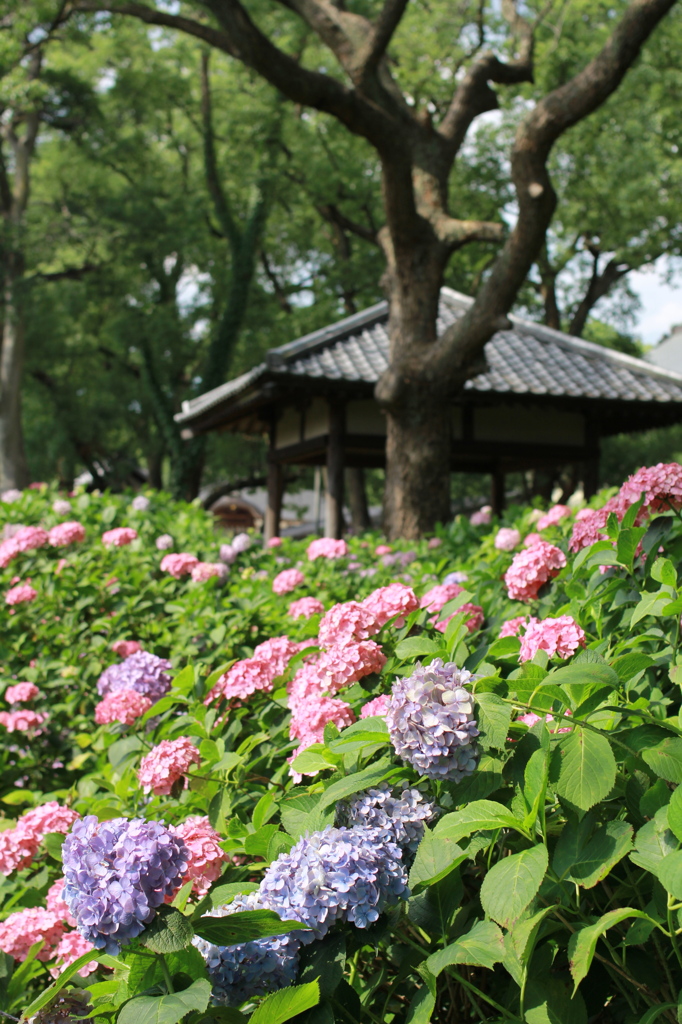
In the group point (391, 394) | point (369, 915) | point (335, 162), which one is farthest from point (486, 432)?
point (335, 162)

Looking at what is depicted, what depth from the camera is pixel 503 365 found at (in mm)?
10828

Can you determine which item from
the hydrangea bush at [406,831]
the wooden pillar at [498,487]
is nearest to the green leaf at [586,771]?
the hydrangea bush at [406,831]

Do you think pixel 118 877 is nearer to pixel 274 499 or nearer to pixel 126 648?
pixel 126 648

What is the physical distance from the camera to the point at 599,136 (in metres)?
20.5

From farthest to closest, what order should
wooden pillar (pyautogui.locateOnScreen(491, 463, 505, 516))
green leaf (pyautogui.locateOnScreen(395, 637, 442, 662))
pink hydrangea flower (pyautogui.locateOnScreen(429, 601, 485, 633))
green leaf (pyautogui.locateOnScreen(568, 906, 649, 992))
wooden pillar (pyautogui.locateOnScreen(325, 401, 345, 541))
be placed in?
1. wooden pillar (pyautogui.locateOnScreen(491, 463, 505, 516))
2. wooden pillar (pyautogui.locateOnScreen(325, 401, 345, 541))
3. pink hydrangea flower (pyautogui.locateOnScreen(429, 601, 485, 633))
4. green leaf (pyautogui.locateOnScreen(395, 637, 442, 662))
5. green leaf (pyautogui.locateOnScreen(568, 906, 649, 992))

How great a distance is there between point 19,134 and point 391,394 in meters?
21.3

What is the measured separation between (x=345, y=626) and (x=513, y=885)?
67 cm

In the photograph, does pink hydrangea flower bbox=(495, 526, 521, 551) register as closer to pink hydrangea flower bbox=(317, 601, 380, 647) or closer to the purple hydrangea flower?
the purple hydrangea flower

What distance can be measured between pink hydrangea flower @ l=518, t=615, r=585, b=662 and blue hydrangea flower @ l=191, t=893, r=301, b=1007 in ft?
2.16

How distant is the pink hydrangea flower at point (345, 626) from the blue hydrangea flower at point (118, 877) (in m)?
0.59

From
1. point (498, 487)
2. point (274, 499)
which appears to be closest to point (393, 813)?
point (274, 499)

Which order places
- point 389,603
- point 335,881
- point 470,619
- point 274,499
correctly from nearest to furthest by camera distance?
1. point 335,881
2. point 389,603
3. point 470,619
4. point 274,499

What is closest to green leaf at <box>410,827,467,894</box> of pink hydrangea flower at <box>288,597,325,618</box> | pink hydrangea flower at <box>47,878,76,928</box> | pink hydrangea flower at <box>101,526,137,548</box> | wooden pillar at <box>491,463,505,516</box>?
pink hydrangea flower at <box>47,878,76,928</box>

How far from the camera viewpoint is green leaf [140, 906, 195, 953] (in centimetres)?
102
